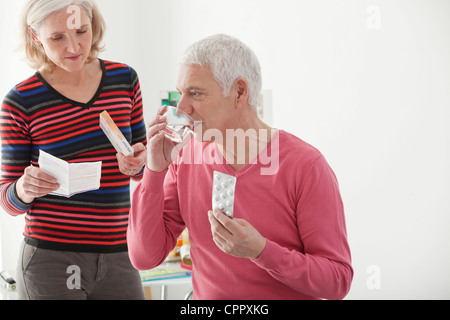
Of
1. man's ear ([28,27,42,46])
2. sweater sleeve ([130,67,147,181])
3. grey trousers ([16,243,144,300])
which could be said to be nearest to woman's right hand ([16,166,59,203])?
grey trousers ([16,243,144,300])

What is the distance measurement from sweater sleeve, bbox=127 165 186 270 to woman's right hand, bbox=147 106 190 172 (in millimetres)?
30

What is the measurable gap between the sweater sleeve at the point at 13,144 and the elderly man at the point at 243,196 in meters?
0.39

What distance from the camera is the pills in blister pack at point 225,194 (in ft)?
3.74

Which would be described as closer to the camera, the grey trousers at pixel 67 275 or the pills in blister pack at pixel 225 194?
the pills in blister pack at pixel 225 194

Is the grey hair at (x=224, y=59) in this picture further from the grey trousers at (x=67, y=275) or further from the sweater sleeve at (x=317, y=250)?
the grey trousers at (x=67, y=275)

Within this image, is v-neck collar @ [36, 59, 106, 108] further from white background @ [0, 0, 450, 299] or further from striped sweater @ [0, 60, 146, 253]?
white background @ [0, 0, 450, 299]

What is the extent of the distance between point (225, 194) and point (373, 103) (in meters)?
A: 2.03

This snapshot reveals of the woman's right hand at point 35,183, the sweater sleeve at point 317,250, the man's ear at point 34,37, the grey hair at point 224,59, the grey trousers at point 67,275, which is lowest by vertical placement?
the grey trousers at point 67,275

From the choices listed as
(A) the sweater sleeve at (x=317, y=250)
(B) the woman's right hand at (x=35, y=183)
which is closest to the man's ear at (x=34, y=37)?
(B) the woman's right hand at (x=35, y=183)

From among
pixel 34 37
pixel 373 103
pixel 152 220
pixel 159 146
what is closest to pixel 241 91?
pixel 159 146

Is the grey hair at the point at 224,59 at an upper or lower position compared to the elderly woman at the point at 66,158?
upper

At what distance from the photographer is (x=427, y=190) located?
2867mm

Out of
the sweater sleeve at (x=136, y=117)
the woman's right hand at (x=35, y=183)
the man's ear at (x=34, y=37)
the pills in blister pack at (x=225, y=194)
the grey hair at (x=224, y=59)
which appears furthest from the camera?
the sweater sleeve at (x=136, y=117)

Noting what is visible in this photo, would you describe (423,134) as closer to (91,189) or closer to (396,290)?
(396,290)
